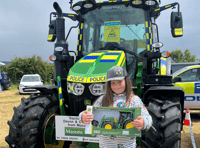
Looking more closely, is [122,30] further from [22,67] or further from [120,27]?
[22,67]

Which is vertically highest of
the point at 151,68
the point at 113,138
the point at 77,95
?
the point at 151,68

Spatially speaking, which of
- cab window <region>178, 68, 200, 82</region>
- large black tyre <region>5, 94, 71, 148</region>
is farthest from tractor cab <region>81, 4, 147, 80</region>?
cab window <region>178, 68, 200, 82</region>

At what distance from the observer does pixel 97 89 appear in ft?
10.5

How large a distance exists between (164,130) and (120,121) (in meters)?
0.91

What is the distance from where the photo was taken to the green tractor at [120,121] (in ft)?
6.92

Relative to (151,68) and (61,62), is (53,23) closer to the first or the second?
(61,62)

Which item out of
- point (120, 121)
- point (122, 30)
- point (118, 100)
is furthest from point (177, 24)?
point (120, 121)

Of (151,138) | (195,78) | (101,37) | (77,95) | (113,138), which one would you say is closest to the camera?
(113,138)

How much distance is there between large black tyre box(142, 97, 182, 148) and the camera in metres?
2.73

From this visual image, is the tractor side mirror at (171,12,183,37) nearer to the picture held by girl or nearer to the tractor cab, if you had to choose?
the tractor cab

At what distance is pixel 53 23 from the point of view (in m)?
4.52

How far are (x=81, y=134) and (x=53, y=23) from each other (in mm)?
2642

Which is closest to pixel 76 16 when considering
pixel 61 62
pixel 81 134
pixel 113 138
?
pixel 61 62

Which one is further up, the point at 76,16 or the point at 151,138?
the point at 76,16
